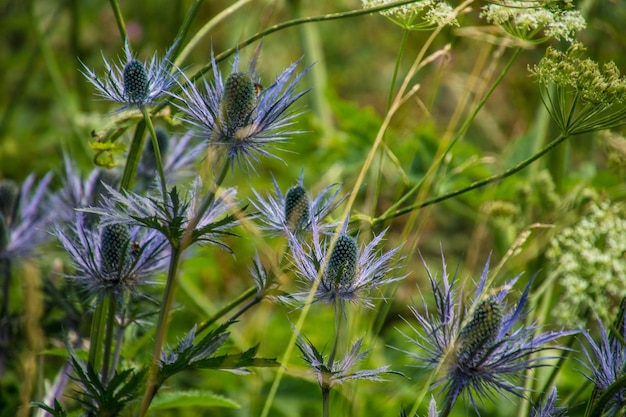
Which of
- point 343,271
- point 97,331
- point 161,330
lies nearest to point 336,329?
point 343,271

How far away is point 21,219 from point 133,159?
504mm

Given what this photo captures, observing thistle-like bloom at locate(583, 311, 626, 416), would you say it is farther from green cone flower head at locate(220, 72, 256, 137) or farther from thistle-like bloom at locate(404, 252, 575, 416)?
A: green cone flower head at locate(220, 72, 256, 137)

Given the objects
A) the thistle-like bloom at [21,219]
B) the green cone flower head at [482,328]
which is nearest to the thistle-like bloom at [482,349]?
the green cone flower head at [482,328]

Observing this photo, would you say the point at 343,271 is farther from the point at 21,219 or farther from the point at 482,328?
the point at 21,219

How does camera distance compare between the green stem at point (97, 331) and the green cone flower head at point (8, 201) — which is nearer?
the green stem at point (97, 331)

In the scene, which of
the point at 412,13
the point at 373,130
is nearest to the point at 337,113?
the point at 373,130

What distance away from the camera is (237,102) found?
28.3 inches

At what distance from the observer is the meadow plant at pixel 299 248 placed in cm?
73

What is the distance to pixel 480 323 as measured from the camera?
2.33 feet

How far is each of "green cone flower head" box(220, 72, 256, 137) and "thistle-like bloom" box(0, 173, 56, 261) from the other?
590mm

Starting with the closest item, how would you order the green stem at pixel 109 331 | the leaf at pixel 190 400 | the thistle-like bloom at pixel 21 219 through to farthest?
1. the green stem at pixel 109 331
2. the leaf at pixel 190 400
3. the thistle-like bloom at pixel 21 219

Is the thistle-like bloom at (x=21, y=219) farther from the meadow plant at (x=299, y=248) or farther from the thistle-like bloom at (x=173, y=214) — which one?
the thistle-like bloom at (x=173, y=214)

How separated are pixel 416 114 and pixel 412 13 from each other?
2.09 metres

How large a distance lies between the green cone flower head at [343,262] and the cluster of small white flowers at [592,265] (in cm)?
42
